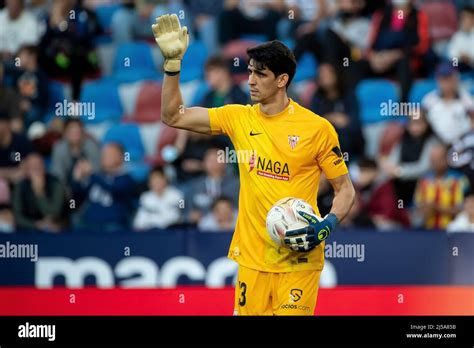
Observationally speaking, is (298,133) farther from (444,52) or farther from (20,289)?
(444,52)

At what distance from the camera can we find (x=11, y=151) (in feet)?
47.1

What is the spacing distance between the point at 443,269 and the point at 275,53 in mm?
4454

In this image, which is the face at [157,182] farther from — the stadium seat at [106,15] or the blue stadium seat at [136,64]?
the stadium seat at [106,15]

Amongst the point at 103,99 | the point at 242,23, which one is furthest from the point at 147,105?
the point at 242,23

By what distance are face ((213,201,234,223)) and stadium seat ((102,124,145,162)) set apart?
1.73 metres

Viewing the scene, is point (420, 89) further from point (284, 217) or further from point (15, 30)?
point (284, 217)

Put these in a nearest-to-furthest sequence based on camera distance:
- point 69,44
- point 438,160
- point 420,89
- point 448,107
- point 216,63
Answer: point 438,160 → point 448,107 → point 216,63 → point 420,89 → point 69,44

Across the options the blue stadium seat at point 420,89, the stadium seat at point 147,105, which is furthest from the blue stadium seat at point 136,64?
the blue stadium seat at point 420,89

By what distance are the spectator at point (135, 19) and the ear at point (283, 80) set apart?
7102 mm

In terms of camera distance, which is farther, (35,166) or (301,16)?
(301,16)

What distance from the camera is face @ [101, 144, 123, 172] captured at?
14.0 m

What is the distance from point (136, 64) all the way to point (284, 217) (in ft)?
24.4

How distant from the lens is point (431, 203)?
13.4m

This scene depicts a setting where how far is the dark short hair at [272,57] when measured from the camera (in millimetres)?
8539
